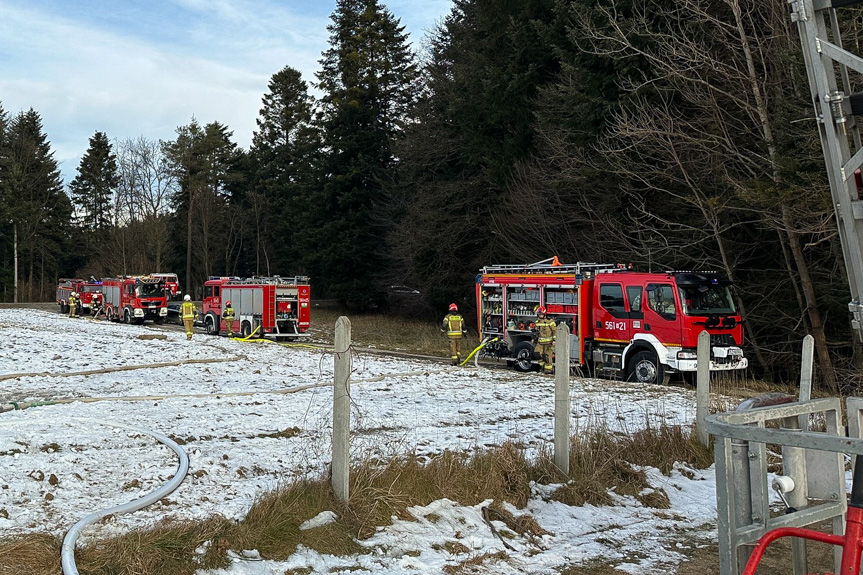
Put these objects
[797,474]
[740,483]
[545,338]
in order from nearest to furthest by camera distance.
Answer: [740,483], [797,474], [545,338]

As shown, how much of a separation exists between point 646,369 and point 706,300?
2119 mm

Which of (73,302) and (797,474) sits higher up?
(797,474)

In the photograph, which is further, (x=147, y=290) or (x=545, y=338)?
(x=147, y=290)

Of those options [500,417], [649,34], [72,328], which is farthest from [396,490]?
[72,328]

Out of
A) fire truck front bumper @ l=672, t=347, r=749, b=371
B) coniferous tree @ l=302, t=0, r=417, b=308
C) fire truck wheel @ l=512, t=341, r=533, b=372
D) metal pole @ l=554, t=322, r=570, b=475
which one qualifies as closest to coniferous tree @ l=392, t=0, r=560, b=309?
coniferous tree @ l=302, t=0, r=417, b=308

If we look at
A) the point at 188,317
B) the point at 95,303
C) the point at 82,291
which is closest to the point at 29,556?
the point at 188,317

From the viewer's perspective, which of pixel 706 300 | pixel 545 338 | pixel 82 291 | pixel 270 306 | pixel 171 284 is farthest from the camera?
pixel 82 291

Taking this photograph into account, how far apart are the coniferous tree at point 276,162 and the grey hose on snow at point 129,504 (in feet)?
175

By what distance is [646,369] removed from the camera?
56.9 feet

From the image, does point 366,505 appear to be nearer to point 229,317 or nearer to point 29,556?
point 29,556

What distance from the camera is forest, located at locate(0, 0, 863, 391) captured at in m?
19.0

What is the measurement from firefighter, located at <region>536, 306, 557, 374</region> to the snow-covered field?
8.68 feet

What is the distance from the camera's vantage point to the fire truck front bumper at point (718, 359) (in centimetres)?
1638

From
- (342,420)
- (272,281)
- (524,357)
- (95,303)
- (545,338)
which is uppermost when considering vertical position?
(272,281)
